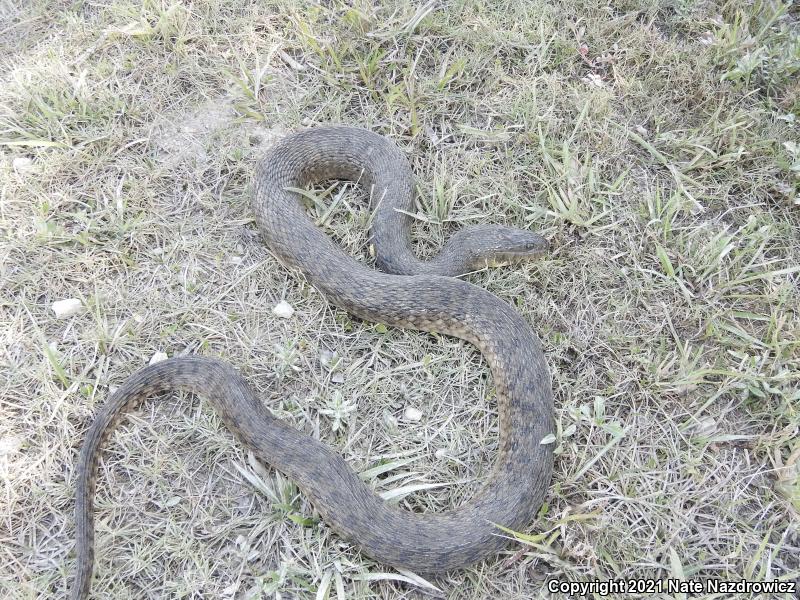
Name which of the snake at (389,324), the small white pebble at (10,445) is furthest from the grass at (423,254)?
the snake at (389,324)

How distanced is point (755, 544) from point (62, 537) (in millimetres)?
4062

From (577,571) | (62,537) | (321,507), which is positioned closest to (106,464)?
(62,537)

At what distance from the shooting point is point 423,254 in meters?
4.45

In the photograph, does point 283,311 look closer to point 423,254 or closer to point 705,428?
point 423,254

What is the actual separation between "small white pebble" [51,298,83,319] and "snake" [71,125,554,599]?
0.73 m

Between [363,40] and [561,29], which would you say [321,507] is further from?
[561,29]

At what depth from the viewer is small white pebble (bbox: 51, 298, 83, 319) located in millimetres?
3889

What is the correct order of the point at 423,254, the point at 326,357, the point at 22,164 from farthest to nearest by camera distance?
1. the point at 423,254
2. the point at 22,164
3. the point at 326,357

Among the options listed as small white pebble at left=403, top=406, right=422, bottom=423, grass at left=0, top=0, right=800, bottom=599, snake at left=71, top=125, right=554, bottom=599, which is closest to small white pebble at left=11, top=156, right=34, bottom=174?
grass at left=0, top=0, right=800, bottom=599

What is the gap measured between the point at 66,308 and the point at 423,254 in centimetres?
259

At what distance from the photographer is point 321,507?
328 centimetres

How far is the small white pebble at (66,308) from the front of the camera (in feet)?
12.8

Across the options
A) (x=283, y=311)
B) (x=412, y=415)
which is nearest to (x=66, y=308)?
(x=283, y=311)

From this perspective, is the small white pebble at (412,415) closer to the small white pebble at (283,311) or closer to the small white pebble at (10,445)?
the small white pebble at (283,311)
